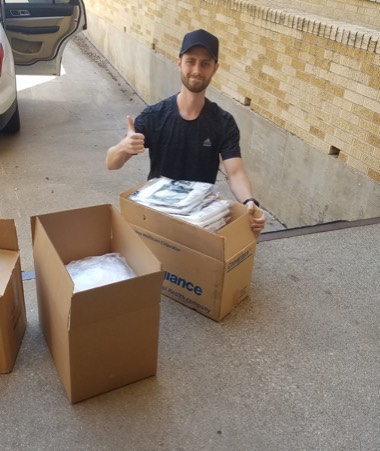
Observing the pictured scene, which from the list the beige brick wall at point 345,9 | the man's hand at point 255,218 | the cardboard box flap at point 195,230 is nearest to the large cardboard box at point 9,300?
the cardboard box flap at point 195,230

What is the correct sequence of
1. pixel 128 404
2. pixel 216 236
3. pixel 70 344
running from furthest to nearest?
pixel 216 236 < pixel 128 404 < pixel 70 344

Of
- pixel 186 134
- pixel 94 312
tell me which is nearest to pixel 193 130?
pixel 186 134

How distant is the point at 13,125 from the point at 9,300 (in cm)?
475

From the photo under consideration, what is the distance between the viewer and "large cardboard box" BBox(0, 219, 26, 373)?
1.79m

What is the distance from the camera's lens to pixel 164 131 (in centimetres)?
268

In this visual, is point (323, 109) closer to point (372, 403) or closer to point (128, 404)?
point (372, 403)

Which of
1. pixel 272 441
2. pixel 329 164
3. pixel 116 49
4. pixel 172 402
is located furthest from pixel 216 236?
pixel 116 49

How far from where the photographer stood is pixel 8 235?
197 centimetres

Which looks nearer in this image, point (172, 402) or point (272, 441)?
point (272, 441)

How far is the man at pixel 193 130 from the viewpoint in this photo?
2.55m

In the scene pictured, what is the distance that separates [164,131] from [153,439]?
1.56m

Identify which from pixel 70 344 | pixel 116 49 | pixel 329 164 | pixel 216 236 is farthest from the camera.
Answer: pixel 116 49

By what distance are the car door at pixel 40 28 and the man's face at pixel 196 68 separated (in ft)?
13.8

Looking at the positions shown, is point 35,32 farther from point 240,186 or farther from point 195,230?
point 195,230
